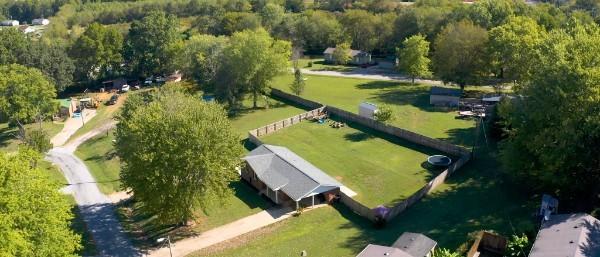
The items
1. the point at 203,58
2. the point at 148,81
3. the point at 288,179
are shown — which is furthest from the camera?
the point at 148,81

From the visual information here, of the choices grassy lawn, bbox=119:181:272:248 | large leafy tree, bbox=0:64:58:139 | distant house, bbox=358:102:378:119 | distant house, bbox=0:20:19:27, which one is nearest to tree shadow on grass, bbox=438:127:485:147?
distant house, bbox=358:102:378:119

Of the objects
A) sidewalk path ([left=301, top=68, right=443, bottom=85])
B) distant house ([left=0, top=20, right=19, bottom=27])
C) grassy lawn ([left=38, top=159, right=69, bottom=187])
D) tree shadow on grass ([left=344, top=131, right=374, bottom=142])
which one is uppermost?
distant house ([left=0, top=20, right=19, bottom=27])

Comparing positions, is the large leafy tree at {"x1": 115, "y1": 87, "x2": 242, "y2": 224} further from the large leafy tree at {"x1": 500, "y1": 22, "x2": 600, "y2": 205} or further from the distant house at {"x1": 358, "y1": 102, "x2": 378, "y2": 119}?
the distant house at {"x1": 358, "y1": 102, "x2": 378, "y2": 119}

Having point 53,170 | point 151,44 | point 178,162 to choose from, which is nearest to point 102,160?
point 53,170

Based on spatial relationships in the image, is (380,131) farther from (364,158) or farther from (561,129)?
(561,129)

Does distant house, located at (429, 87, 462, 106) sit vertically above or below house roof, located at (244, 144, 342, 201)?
above

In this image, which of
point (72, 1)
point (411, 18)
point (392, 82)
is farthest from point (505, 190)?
point (72, 1)

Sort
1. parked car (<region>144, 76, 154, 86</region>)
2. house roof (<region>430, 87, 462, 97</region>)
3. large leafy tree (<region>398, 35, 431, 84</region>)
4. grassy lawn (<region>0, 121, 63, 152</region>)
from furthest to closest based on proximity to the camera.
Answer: parked car (<region>144, 76, 154, 86</region>)
large leafy tree (<region>398, 35, 431, 84</region>)
house roof (<region>430, 87, 462, 97</region>)
grassy lawn (<region>0, 121, 63, 152</region>)

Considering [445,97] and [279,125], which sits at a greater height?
[445,97]

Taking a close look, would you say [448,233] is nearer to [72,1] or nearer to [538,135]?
[538,135]
